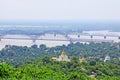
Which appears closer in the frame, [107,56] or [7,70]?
[7,70]

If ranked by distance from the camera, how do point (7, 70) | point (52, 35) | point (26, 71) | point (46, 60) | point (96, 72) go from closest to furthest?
point (7, 70) < point (26, 71) < point (96, 72) < point (46, 60) < point (52, 35)

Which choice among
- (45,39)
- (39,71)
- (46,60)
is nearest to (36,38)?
(45,39)

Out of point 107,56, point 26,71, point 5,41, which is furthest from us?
point 5,41

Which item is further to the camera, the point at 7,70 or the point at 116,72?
the point at 116,72

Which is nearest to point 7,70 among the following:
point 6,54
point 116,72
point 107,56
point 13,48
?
point 116,72

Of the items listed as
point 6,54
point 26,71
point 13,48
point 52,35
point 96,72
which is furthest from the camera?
point 52,35

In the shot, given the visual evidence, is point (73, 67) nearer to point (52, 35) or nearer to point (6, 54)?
point (6, 54)

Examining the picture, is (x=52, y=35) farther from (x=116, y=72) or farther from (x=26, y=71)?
(x=26, y=71)

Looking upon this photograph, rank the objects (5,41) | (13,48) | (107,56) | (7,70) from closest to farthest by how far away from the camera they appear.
→ (7,70), (107,56), (13,48), (5,41)

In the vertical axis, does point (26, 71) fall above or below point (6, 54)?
above
